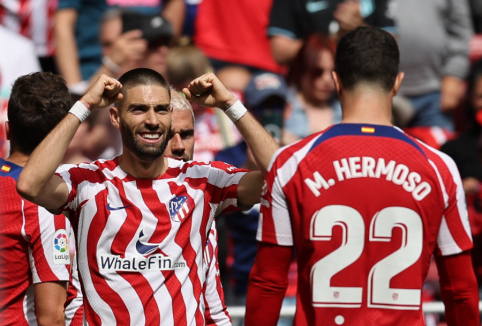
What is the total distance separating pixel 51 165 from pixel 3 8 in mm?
4973

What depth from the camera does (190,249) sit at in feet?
12.8

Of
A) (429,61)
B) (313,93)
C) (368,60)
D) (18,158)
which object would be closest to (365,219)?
(368,60)

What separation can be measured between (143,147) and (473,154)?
4391 millimetres

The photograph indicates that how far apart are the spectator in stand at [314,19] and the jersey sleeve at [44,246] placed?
4.65 meters

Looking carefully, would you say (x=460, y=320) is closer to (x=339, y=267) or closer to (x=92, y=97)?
(x=339, y=267)

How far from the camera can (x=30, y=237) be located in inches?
164

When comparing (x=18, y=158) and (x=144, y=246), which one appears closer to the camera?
(x=144, y=246)

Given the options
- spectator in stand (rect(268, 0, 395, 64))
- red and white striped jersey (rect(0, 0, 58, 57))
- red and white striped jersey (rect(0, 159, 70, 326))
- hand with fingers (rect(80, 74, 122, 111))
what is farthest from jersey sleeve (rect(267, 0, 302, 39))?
hand with fingers (rect(80, 74, 122, 111))

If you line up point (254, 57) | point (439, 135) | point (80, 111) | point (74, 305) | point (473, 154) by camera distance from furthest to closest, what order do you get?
1. point (254, 57)
2. point (439, 135)
3. point (473, 154)
4. point (74, 305)
5. point (80, 111)

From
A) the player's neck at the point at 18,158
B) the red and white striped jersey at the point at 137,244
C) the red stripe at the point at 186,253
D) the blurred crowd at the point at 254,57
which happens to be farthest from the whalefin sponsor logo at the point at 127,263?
the blurred crowd at the point at 254,57

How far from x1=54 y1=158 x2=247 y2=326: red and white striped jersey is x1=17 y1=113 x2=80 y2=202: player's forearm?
20cm

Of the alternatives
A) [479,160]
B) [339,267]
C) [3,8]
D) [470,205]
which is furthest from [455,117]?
[339,267]

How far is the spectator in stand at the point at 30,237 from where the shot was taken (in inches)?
164

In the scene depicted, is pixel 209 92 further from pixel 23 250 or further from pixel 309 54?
pixel 309 54
